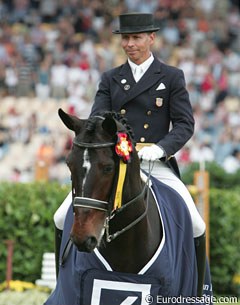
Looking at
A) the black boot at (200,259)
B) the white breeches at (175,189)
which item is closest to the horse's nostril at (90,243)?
the white breeches at (175,189)

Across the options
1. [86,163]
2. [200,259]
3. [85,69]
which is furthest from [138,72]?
A: [85,69]

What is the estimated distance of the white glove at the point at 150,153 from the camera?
6.80 meters

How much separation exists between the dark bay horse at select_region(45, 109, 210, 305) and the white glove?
15cm

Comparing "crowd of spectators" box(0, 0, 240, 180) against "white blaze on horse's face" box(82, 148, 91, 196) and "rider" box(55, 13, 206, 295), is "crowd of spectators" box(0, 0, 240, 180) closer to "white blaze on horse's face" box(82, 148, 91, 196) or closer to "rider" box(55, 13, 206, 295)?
"rider" box(55, 13, 206, 295)

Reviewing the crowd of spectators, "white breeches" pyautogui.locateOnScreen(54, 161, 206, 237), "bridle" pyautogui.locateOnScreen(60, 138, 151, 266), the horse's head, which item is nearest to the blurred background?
the crowd of spectators

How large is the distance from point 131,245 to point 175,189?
0.85 meters

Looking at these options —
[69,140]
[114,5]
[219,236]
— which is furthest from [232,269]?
[114,5]

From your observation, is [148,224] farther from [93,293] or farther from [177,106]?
[177,106]

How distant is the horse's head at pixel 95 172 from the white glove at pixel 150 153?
47 cm

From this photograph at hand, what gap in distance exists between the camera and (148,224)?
6.67 metres

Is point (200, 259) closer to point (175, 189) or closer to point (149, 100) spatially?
point (175, 189)

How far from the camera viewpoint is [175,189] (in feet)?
23.8

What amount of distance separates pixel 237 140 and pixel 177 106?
14.3 metres

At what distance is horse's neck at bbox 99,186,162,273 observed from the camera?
650cm
